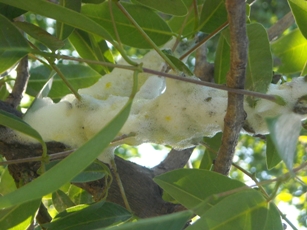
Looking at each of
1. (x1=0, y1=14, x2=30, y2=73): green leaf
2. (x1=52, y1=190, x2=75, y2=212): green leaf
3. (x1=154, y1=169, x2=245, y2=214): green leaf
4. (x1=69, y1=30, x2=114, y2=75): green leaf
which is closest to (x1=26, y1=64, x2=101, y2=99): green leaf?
(x1=69, y1=30, x2=114, y2=75): green leaf

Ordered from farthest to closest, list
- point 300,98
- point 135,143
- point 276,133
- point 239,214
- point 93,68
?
point 93,68
point 135,143
point 300,98
point 239,214
point 276,133

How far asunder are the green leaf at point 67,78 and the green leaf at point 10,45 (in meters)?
0.35

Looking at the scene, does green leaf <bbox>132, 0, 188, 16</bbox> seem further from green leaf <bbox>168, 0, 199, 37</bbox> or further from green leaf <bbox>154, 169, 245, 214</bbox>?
green leaf <bbox>154, 169, 245, 214</bbox>

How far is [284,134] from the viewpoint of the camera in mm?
392

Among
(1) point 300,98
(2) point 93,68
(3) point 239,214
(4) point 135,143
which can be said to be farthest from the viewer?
(2) point 93,68

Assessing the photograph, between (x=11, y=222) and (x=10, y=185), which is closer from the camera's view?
(x=11, y=222)

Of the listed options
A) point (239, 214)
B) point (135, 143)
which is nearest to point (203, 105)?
point (135, 143)

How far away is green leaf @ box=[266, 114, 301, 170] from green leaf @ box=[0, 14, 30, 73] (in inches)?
15.0

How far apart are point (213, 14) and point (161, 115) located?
0.63 ft

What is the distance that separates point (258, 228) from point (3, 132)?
410 mm

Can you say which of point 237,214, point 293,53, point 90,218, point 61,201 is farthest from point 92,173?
point 293,53

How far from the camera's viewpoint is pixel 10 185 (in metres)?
0.94

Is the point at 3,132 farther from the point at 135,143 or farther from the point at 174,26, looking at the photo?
the point at 174,26

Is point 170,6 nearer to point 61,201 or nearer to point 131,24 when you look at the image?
point 131,24
